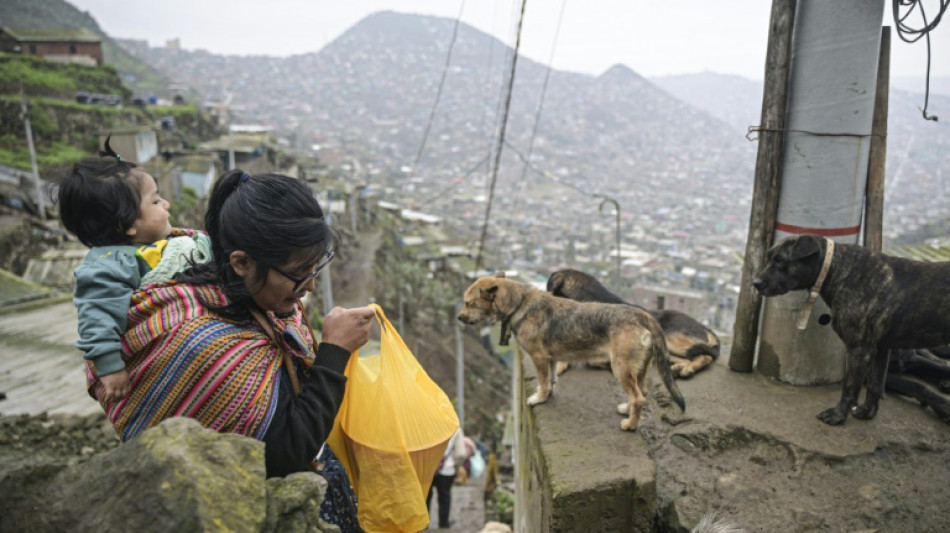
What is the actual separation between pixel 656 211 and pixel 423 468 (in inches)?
1439

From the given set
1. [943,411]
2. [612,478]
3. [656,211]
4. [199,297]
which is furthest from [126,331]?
[656,211]

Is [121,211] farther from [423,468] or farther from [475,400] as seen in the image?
[475,400]

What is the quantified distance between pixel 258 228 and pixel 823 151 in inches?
158

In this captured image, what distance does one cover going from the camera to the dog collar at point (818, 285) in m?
3.83

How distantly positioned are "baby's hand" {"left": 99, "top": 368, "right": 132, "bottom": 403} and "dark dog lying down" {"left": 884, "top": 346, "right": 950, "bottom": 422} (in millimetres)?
4761

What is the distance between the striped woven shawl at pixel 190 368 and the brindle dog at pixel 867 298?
3421mm

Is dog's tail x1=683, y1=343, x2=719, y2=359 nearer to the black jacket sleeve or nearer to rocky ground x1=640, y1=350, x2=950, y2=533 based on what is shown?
rocky ground x1=640, y1=350, x2=950, y2=533

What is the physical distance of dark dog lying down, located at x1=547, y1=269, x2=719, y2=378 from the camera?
15.8 feet

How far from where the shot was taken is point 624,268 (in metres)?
21.2

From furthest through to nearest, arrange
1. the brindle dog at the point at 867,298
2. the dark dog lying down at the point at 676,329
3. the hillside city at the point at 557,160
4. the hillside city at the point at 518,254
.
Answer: the hillside city at the point at 557,160 < the dark dog lying down at the point at 676,329 < the brindle dog at the point at 867,298 < the hillside city at the point at 518,254

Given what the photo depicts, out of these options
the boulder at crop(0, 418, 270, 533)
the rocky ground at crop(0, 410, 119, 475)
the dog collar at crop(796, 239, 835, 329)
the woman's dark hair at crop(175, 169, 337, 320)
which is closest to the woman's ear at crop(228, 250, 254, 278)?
the woman's dark hair at crop(175, 169, 337, 320)

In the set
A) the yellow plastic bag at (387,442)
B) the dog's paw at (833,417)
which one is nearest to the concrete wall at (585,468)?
the yellow plastic bag at (387,442)

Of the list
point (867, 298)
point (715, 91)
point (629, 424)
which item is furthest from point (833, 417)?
point (715, 91)

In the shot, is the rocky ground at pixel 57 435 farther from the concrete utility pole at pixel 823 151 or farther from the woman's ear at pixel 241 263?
the concrete utility pole at pixel 823 151
